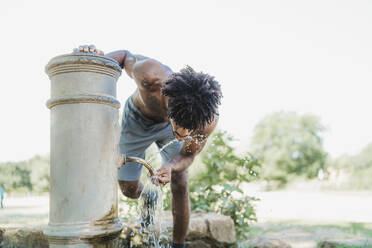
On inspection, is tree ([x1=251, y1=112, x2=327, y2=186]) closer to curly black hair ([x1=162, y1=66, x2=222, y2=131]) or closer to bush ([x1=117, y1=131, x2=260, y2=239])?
bush ([x1=117, y1=131, x2=260, y2=239])

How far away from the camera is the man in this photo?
2.05 metres

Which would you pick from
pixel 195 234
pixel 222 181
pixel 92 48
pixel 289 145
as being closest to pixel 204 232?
pixel 195 234

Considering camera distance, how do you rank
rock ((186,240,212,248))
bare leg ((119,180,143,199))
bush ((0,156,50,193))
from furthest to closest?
bush ((0,156,50,193))
rock ((186,240,212,248))
bare leg ((119,180,143,199))

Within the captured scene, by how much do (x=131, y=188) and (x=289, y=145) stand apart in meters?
38.4

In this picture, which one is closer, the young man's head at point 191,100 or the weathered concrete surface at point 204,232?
the young man's head at point 191,100

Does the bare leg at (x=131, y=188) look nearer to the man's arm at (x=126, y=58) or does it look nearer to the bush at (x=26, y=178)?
the man's arm at (x=126, y=58)

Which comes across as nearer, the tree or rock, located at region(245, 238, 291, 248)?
rock, located at region(245, 238, 291, 248)

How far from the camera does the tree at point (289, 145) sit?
124ft

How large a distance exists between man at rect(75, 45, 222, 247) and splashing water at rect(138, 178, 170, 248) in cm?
14

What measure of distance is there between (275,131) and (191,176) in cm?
3841

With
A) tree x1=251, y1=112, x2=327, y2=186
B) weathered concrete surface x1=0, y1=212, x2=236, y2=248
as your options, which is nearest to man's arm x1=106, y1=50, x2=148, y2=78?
weathered concrete surface x1=0, y1=212, x2=236, y2=248

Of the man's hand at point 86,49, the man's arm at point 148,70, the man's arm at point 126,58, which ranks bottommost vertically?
the man's hand at point 86,49

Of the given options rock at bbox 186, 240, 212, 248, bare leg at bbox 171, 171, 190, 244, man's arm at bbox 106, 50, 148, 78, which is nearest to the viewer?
man's arm at bbox 106, 50, 148, 78

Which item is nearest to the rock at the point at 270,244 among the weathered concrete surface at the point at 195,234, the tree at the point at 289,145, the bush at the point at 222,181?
the weathered concrete surface at the point at 195,234
